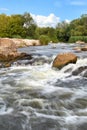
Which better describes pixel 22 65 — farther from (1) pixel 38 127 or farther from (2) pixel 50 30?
(2) pixel 50 30

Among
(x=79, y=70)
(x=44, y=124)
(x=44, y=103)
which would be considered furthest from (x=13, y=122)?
(x=79, y=70)

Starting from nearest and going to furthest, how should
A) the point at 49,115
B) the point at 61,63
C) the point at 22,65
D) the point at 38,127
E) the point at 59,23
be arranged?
the point at 38,127
the point at 49,115
the point at 61,63
the point at 22,65
the point at 59,23

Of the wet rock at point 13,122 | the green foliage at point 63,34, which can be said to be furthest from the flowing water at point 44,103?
the green foliage at point 63,34

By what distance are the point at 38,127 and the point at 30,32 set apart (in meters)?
72.6

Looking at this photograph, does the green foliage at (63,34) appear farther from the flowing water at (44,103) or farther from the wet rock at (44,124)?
the wet rock at (44,124)

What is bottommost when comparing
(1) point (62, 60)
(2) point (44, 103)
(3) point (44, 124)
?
(3) point (44, 124)

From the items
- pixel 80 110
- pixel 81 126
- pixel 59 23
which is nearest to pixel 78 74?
pixel 80 110

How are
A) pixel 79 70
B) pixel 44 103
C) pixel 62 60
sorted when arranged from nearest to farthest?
pixel 44 103 → pixel 79 70 → pixel 62 60

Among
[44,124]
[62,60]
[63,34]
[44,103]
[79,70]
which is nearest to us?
[44,124]

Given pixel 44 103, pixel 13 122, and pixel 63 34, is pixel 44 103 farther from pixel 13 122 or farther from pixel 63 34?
pixel 63 34

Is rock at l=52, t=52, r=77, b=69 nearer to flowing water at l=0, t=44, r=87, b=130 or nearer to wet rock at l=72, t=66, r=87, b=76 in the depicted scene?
wet rock at l=72, t=66, r=87, b=76

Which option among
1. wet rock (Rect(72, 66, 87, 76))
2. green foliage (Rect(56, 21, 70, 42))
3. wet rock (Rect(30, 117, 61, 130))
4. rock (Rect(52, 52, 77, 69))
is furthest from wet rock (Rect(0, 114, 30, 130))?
green foliage (Rect(56, 21, 70, 42))

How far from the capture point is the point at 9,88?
10.6 metres

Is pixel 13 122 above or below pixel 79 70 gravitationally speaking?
below
